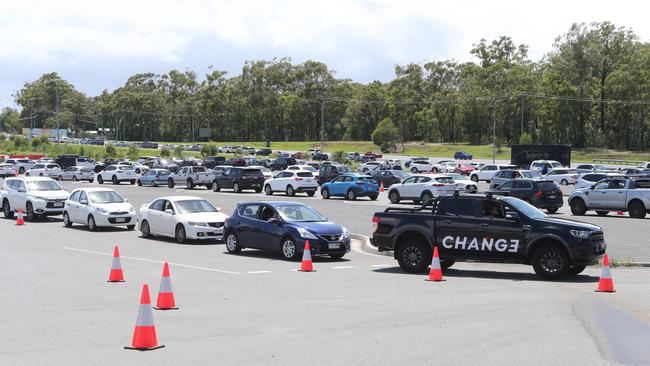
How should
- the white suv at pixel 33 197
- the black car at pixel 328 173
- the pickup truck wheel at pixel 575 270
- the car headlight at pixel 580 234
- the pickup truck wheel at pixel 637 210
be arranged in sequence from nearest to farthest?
the car headlight at pixel 580 234
the pickup truck wheel at pixel 575 270
the white suv at pixel 33 197
the pickup truck wheel at pixel 637 210
the black car at pixel 328 173

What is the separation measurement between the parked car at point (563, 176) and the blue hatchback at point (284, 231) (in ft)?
138

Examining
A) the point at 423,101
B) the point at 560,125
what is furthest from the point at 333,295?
the point at 423,101

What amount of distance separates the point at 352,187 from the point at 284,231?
82.0ft

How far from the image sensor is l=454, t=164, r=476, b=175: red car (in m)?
77.5

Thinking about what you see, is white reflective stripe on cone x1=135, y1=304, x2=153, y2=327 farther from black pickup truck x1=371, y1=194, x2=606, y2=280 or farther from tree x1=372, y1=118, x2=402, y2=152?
tree x1=372, y1=118, x2=402, y2=152

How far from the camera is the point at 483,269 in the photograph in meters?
19.0

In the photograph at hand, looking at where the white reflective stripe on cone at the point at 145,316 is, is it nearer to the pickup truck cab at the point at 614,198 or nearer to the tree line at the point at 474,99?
the pickup truck cab at the point at 614,198

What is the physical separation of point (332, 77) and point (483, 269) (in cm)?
16971

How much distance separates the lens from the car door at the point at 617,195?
109 feet

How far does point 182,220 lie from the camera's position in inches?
973

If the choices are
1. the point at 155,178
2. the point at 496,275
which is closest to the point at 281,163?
the point at 155,178

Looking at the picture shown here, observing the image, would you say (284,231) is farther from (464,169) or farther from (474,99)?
(474,99)

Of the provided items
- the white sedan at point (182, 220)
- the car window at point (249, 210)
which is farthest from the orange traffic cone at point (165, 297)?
the white sedan at point (182, 220)

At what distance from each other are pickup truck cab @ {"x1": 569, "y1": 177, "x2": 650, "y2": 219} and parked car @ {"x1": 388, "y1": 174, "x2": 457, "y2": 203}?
750 centimetres
